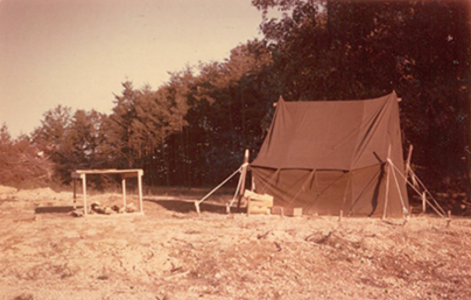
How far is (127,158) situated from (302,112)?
15.0m

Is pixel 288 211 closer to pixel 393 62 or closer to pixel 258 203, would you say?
pixel 258 203

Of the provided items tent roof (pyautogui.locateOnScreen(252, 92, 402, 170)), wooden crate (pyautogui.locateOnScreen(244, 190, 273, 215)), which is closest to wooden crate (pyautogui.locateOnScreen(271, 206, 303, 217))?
wooden crate (pyautogui.locateOnScreen(244, 190, 273, 215))

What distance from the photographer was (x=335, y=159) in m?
13.3

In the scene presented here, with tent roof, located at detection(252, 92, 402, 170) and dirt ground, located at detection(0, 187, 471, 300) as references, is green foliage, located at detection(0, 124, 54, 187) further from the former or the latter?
tent roof, located at detection(252, 92, 402, 170)

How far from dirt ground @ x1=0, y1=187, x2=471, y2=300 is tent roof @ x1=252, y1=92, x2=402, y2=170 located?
107 inches

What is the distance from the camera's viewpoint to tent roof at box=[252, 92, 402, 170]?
13.2m

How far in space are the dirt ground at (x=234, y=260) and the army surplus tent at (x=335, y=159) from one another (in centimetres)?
204

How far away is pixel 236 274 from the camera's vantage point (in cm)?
703

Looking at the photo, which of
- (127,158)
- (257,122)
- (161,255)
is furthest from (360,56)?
(127,158)

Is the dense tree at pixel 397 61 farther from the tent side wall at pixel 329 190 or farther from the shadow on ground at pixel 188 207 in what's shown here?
the shadow on ground at pixel 188 207

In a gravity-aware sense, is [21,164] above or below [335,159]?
above

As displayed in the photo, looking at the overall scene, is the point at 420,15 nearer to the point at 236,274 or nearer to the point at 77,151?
the point at 236,274

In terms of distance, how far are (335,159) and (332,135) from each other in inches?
39.3

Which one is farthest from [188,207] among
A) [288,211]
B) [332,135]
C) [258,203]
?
[332,135]
